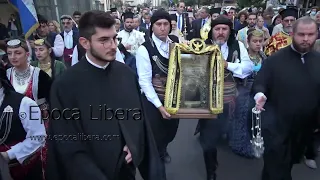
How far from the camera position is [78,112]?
2.09 metres

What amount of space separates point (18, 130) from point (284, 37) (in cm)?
401

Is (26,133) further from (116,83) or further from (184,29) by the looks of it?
(184,29)

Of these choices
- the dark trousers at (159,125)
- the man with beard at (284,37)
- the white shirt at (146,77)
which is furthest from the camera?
the man with beard at (284,37)

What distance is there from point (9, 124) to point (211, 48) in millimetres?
1815

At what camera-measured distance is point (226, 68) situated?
336cm

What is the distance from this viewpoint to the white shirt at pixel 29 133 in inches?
91.4

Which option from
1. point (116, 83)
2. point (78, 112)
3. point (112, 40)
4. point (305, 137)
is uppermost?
point (112, 40)

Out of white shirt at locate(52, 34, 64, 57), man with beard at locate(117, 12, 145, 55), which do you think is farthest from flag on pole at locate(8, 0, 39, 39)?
man with beard at locate(117, 12, 145, 55)

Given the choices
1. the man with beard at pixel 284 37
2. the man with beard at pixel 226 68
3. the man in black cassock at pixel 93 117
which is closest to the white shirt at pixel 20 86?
the man in black cassock at pixel 93 117

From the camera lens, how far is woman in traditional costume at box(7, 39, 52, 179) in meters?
2.98

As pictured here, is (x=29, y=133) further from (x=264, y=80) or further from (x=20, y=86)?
(x=264, y=80)

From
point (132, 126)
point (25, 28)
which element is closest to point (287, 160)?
point (132, 126)

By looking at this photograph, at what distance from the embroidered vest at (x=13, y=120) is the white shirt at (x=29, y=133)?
0.03 metres

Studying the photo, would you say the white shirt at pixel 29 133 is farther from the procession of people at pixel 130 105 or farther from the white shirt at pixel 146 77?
the white shirt at pixel 146 77
